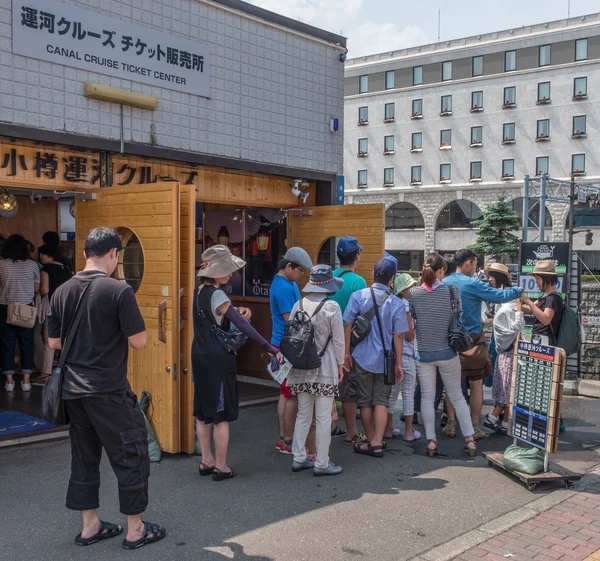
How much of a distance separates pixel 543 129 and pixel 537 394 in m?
41.5

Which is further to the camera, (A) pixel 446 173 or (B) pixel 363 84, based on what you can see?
(B) pixel 363 84

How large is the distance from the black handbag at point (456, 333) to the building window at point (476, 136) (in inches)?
1647

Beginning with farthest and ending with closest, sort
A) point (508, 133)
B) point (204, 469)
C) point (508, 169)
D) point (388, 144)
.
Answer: point (388, 144), point (508, 133), point (508, 169), point (204, 469)

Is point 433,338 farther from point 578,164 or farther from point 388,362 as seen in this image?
point 578,164

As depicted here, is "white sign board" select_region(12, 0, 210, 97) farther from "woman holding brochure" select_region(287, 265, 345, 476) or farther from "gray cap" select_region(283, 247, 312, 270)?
"woman holding brochure" select_region(287, 265, 345, 476)

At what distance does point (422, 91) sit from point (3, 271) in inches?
1701

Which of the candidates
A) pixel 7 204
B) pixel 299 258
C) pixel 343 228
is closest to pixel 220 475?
pixel 299 258

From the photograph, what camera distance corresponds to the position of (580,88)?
Result: 141 feet

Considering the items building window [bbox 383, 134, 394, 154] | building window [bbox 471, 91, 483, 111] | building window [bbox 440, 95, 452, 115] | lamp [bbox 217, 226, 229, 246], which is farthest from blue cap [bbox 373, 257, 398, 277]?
building window [bbox 383, 134, 394, 154]

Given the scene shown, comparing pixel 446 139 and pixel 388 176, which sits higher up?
pixel 446 139

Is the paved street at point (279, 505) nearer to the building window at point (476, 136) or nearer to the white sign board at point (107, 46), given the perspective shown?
the white sign board at point (107, 46)

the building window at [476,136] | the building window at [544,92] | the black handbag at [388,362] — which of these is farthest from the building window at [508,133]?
the black handbag at [388,362]

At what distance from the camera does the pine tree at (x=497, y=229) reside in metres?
41.9

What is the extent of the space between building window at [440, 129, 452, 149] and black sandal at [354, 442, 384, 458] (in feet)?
140
